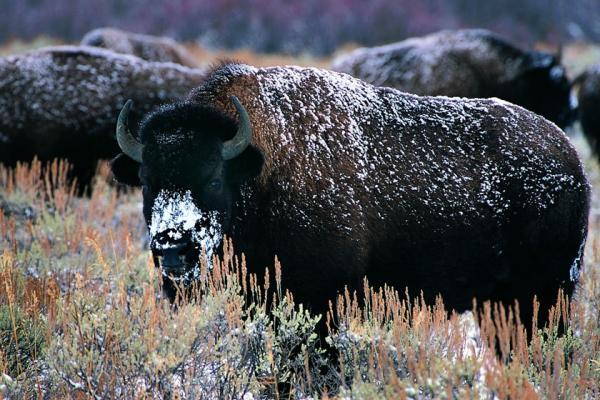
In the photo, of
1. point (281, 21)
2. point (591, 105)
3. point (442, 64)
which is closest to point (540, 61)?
point (442, 64)

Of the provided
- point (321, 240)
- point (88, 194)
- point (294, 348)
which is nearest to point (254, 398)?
point (294, 348)

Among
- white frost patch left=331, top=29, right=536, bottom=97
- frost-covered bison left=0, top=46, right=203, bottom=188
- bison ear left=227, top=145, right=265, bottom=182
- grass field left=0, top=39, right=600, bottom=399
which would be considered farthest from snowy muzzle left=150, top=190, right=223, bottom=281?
white frost patch left=331, top=29, right=536, bottom=97

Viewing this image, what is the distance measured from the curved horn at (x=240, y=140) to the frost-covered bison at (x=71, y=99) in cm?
526

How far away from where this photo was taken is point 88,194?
32.9ft

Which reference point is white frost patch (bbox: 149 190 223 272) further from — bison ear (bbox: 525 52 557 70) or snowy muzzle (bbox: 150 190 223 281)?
bison ear (bbox: 525 52 557 70)

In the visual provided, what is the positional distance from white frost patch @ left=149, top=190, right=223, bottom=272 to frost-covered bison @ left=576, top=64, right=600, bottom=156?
40.3 feet

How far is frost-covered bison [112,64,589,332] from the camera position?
4840 millimetres

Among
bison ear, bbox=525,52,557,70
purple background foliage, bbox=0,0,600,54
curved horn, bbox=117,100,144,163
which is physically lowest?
curved horn, bbox=117,100,144,163

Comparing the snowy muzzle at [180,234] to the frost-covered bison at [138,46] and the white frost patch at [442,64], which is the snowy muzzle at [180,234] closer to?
the white frost patch at [442,64]

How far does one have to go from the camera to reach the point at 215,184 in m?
4.82

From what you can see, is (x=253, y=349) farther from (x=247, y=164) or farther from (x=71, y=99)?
(x=71, y=99)

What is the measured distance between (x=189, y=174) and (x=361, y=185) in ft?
4.02

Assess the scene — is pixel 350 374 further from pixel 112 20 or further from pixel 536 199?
pixel 112 20

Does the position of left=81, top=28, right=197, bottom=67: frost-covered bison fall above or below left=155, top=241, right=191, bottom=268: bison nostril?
above
